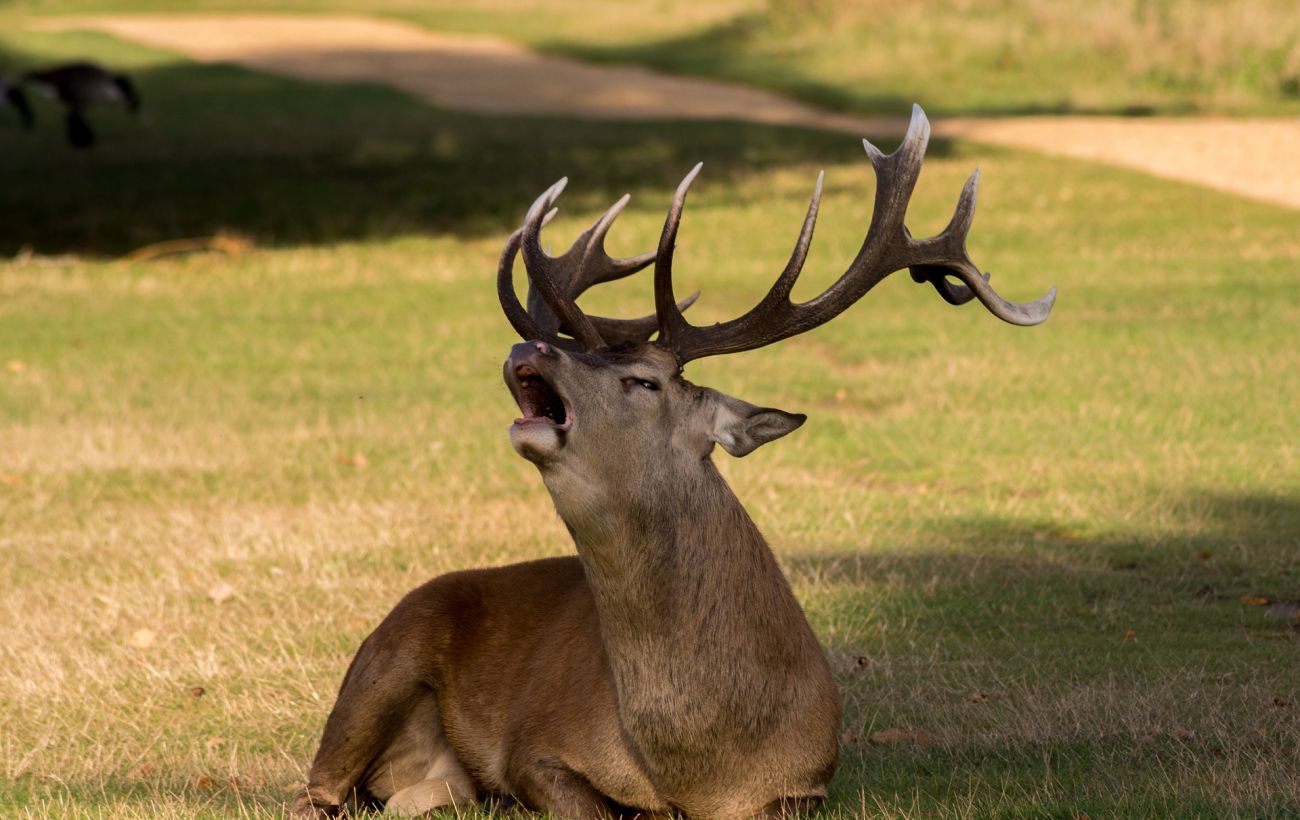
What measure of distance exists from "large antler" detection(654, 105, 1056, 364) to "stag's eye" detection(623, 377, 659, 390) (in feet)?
0.94

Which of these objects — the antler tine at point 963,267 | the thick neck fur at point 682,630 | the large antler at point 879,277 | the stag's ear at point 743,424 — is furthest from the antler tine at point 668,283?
the antler tine at point 963,267

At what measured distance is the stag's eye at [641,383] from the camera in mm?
5574

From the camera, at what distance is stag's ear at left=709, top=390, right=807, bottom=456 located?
575cm

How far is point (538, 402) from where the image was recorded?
5457mm

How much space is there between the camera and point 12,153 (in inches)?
1299

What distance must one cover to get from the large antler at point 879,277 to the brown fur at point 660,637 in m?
0.26

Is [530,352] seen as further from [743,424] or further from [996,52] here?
[996,52]

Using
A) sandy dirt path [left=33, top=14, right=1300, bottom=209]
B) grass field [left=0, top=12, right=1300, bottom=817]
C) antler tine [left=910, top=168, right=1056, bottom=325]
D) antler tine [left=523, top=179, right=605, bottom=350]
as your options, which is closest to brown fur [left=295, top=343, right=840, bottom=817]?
antler tine [left=523, top=179, right=605, bottom=350]

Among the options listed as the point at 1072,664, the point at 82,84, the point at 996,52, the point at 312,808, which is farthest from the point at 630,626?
the point at 996,52

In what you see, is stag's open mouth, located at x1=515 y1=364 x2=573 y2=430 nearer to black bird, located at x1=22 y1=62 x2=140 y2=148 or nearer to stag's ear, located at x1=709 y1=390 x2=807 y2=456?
stag's ear, located at x1=709 y1=390 x2=807 y2=456

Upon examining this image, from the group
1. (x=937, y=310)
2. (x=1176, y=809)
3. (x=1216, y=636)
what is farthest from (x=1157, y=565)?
(x=937, y=310)

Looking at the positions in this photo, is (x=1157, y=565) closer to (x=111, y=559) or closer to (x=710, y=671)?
(x=710, y=671)

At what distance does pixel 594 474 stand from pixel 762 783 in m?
1.10

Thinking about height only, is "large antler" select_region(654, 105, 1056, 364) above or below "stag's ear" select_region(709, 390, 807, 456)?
above
